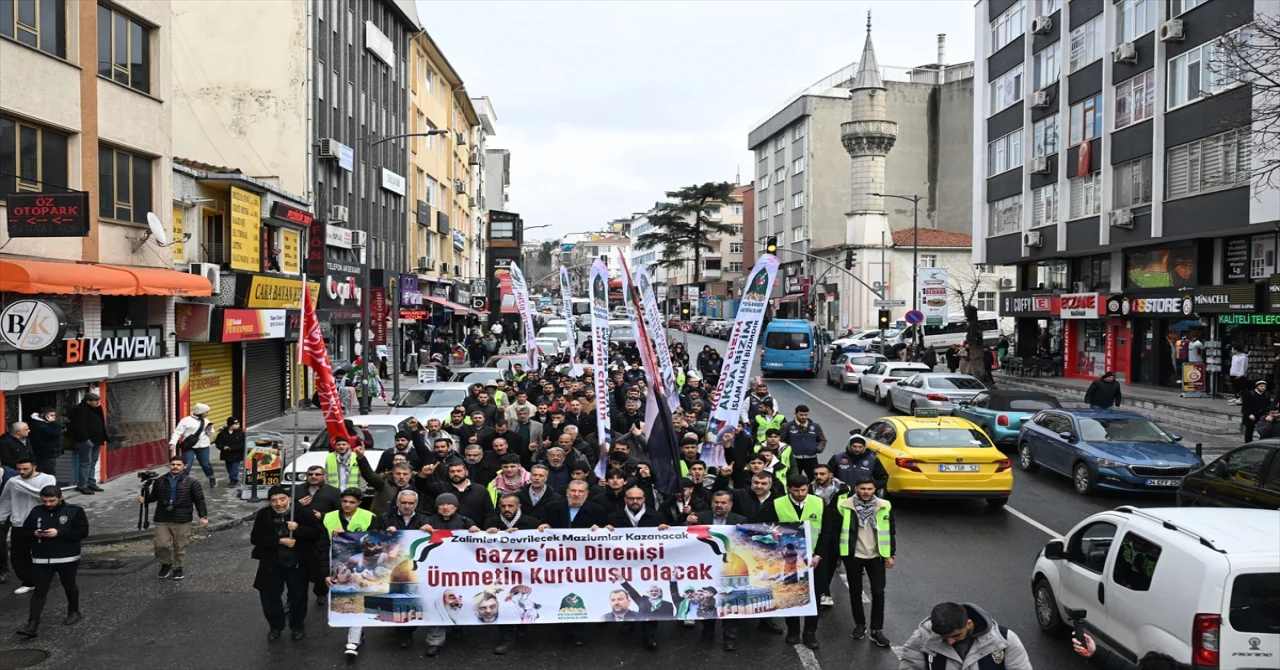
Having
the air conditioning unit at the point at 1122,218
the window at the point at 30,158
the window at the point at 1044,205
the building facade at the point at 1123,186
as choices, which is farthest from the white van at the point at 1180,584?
the window at the point at 1044,205

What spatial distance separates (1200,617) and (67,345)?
16.3 metres

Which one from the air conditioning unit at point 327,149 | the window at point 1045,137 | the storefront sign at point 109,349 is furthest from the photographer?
the window at point 1045,137

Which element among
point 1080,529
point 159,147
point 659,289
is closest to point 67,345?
point 159,147

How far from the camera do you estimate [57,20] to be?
16984 mm

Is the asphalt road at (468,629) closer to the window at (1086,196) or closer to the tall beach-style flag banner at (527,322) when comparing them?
the tall beach-style flag banner at (527,322)

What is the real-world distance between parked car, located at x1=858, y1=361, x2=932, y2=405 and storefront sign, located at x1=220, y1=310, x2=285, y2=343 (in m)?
16.9

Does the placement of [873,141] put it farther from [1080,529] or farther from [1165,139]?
[1080,529]

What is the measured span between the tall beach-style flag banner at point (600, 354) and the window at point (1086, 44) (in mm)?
27802

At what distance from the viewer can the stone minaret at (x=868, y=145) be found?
212 feet

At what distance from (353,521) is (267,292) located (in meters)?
17.2

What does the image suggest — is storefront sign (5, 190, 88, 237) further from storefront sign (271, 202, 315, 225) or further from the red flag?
storefront sign (271, 202, 315, 225)

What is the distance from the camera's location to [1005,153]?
4366cm

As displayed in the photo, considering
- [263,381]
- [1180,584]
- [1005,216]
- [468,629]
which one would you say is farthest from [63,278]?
[1005,216]

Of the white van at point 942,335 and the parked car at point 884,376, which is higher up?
the white van at point 942,335
